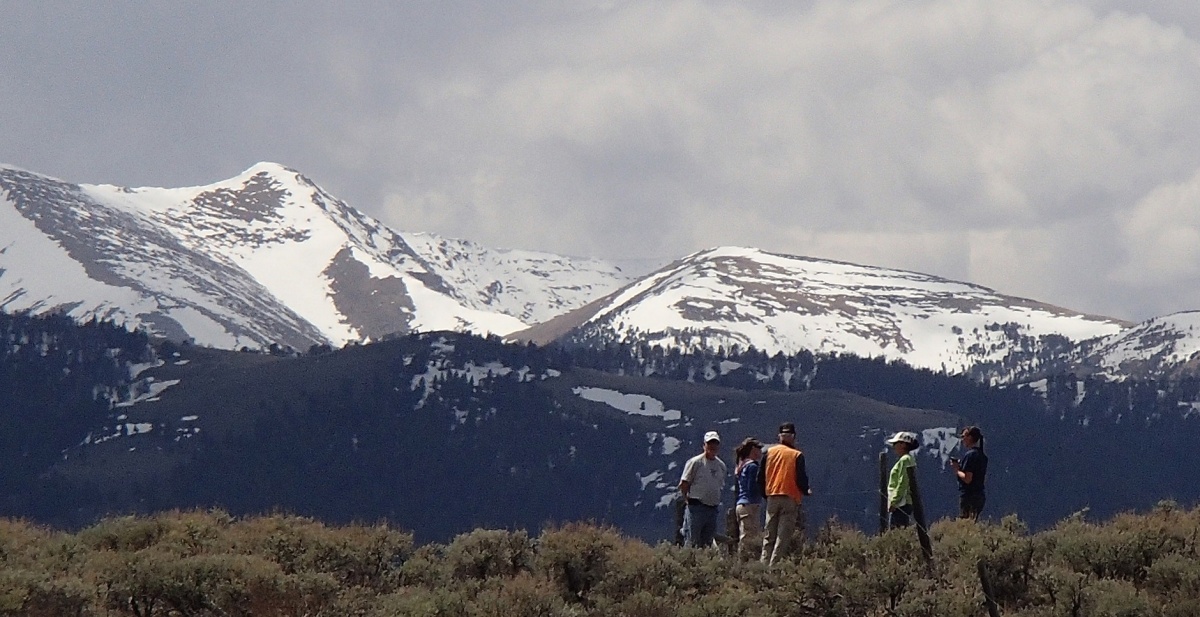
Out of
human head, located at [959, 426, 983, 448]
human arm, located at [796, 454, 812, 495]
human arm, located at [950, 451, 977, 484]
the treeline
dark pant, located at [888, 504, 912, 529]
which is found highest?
human head, located at [959, 426, 983, 448]

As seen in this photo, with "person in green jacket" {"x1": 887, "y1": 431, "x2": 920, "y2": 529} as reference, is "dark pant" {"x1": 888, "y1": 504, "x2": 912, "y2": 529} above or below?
below

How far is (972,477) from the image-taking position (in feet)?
74.9

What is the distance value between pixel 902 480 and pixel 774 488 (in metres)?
1.77

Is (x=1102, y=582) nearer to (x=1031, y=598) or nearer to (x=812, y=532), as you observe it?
(x=1031, y=598)

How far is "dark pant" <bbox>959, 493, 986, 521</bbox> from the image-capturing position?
22906mm

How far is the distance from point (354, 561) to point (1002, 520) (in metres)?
8.92

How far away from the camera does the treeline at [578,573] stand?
17922 mm

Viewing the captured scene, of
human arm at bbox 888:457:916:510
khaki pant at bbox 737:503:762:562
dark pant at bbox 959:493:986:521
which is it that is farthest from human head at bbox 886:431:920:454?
khaki pant at bbox 737:503:762:562

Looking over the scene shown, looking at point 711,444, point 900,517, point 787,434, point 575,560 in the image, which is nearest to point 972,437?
point 900,517

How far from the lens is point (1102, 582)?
18.2 meters

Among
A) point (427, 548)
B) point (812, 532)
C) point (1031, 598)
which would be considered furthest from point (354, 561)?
point (1031, 598)

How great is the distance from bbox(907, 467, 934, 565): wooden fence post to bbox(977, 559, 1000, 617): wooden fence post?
5.45 ft

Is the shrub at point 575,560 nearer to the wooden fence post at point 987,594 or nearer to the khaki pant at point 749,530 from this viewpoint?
the khaki pant at point 749,530

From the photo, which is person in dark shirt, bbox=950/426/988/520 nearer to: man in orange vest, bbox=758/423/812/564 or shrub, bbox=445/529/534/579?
man in orange vest, bbox=758/423/812/564
